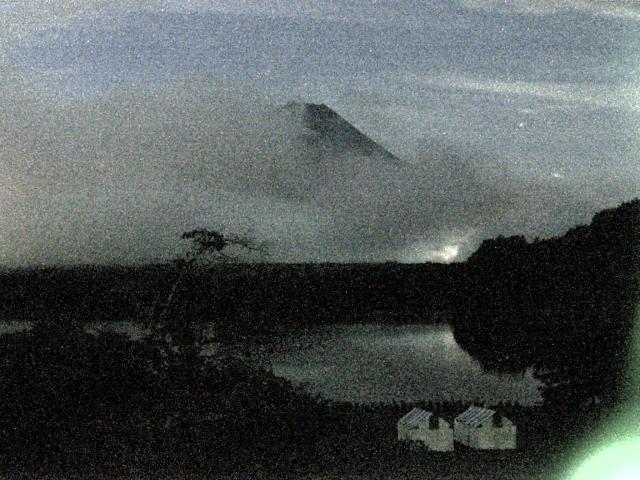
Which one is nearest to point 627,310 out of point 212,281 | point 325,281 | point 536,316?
point 536,316

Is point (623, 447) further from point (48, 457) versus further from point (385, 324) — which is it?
point (48, 457)

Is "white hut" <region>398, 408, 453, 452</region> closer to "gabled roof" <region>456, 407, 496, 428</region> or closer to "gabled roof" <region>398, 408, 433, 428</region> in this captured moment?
"gabled roof" <region>398, 408, 433, 428</region>

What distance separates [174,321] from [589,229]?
8.07 feet

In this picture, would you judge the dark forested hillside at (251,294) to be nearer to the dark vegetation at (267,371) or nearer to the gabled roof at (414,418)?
the dark vegetation at (267,371)

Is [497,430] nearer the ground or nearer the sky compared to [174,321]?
nearer the ground

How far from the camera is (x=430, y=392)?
631cm

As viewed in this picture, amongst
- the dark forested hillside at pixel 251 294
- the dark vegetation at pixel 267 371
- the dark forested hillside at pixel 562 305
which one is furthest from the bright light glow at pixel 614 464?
the dark forested hillside at pixel 251 294

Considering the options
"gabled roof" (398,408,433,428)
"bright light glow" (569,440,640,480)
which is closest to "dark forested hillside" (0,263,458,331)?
"gabled roof" (398,408,433,428)

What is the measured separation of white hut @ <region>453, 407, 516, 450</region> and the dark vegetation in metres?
0.12

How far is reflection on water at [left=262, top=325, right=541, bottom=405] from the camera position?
Result: 6.28 metres

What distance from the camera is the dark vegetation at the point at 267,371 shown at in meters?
5.92

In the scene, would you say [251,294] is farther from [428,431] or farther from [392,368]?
[428,431]

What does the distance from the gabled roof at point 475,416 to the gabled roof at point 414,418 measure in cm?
20

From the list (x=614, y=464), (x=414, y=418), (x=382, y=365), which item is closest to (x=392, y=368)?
(x=382, y=365)
